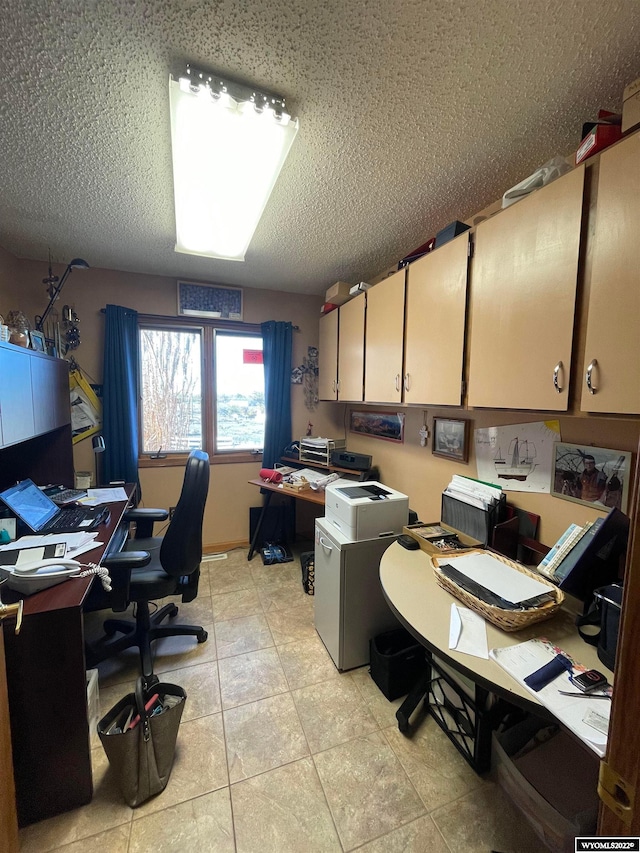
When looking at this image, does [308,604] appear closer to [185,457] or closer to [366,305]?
[185,457]

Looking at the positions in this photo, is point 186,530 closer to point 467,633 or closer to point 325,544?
point 325,544

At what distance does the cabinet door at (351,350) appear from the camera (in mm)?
2411

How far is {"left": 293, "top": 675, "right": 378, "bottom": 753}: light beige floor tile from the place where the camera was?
1.47m

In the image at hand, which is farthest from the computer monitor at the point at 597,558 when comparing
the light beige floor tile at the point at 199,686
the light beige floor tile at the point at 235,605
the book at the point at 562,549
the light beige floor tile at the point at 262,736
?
the light beige floor tile at the point at 235,605

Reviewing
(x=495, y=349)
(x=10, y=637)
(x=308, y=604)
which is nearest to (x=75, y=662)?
(x=10, y=637)

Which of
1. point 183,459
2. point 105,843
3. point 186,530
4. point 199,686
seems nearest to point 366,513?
point 186,530

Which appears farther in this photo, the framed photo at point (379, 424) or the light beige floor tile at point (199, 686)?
the framed photo at point (379, 424)

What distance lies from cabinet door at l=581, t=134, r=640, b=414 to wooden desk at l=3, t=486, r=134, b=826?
1.86 m

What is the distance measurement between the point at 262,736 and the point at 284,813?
31 cm

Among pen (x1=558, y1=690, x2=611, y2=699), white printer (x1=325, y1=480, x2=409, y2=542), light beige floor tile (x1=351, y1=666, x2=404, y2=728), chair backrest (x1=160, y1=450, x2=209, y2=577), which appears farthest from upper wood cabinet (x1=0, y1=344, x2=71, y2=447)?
pen (x1=558, y1=690, x2=611, y2=699)

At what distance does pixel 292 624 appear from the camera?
2197 millimetres

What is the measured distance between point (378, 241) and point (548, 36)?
4.30 ft

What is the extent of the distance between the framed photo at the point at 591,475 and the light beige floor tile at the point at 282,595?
74.3 inches

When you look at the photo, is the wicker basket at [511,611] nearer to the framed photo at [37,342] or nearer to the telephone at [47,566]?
the telephone at [47,566]
